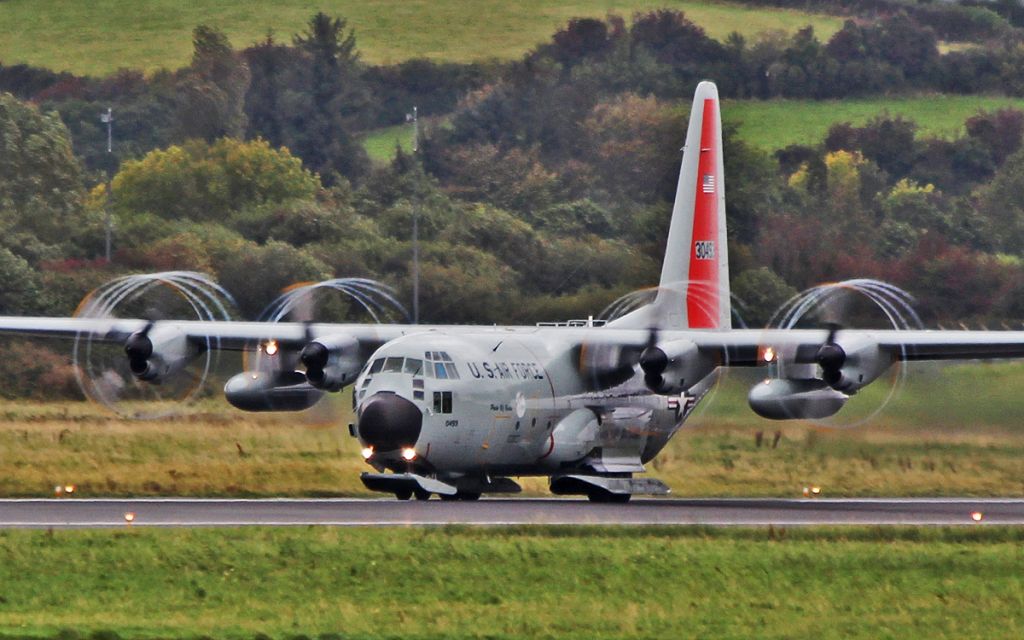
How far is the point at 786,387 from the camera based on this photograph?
102 feet

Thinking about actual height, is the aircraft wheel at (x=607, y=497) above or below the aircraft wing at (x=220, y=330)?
below

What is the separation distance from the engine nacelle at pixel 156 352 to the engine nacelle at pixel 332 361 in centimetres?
222

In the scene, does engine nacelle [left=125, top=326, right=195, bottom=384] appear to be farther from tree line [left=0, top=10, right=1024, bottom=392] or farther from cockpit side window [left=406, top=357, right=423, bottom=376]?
tree line [left=0, top=10, right=1024, bottom=392]

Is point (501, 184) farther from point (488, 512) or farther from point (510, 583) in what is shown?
point (510, 583)

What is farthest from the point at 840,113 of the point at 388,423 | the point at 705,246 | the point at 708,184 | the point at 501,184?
the point at 388,423

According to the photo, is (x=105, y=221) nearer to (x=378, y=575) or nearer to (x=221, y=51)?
(x=221, y=51)

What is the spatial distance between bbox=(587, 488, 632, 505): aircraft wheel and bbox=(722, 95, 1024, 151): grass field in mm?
41393

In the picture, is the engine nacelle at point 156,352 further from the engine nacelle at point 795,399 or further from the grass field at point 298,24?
the grass field at point 298,24

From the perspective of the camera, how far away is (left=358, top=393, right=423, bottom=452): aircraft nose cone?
28172mm

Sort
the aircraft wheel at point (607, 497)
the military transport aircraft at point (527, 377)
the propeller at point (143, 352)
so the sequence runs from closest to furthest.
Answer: the military transport aircraft at point (527, 377) → the aircraft wheel at point (607, 497) → the propeller at point (143, 352)

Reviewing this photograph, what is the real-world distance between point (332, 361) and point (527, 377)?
3.62 meters

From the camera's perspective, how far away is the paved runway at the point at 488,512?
1056 inches

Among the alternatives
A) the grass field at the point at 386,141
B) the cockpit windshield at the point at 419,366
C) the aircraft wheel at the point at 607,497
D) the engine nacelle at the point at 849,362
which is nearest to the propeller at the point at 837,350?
the engine nacelle at the point at 849,362

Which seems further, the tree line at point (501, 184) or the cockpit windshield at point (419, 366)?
the tree line at point (501, 184)
